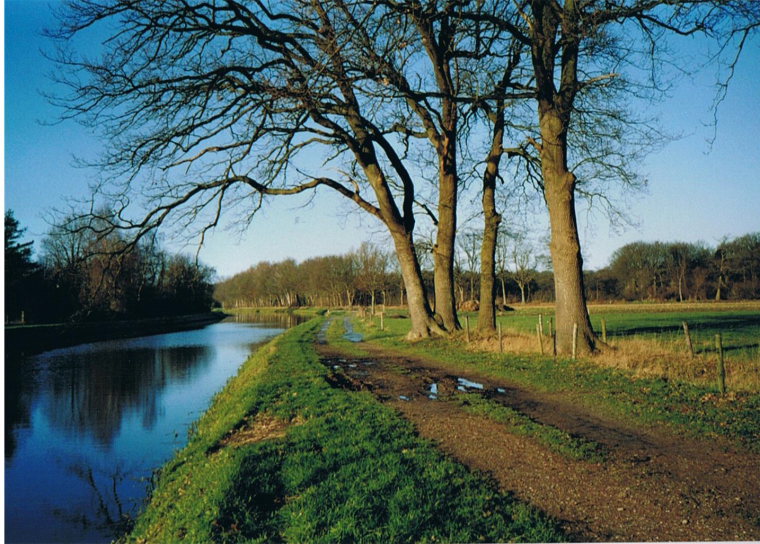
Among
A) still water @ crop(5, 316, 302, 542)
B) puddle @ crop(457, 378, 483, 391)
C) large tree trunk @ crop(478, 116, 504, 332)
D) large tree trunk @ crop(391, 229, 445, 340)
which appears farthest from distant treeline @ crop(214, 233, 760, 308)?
still water @ crop(5, 316, 302, 542)

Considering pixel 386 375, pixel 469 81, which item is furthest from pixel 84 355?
pixel 469 81

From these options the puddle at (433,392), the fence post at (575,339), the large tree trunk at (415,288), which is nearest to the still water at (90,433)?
the puddle at (433,392)

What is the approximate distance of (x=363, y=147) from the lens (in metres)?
17.9

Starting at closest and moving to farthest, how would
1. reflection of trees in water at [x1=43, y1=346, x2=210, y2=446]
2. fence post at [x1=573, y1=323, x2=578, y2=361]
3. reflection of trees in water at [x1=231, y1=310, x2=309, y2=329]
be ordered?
reflection of trees in water at [x1=43, y1=346, x2=210, y2=446], fence post at [x1=573, y1=323, x2=578, y2=361], reflection of trees in water at [x1=231, y1=310, x2=309, y2=329]

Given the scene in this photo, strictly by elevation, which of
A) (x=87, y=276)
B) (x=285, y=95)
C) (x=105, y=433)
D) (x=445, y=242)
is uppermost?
(x=285, y=95)

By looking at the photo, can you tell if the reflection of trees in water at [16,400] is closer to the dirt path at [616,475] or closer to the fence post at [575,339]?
the dirt path at [616,475]

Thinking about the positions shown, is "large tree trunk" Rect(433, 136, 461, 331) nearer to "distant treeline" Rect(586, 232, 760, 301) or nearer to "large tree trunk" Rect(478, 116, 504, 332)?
"large tree trunk" Rect(478, 116, 504, 332)

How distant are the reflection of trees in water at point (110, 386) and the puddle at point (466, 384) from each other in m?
7.28

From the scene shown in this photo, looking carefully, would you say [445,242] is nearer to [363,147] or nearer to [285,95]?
[363,147]

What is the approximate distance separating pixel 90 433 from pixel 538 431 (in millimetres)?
10003

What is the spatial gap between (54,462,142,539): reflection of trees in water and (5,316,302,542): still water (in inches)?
0.7

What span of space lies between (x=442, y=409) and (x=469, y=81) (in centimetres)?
1104

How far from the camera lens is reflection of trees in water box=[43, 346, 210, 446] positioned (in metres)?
12.2

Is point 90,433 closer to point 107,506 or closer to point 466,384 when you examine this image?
point 107,506
